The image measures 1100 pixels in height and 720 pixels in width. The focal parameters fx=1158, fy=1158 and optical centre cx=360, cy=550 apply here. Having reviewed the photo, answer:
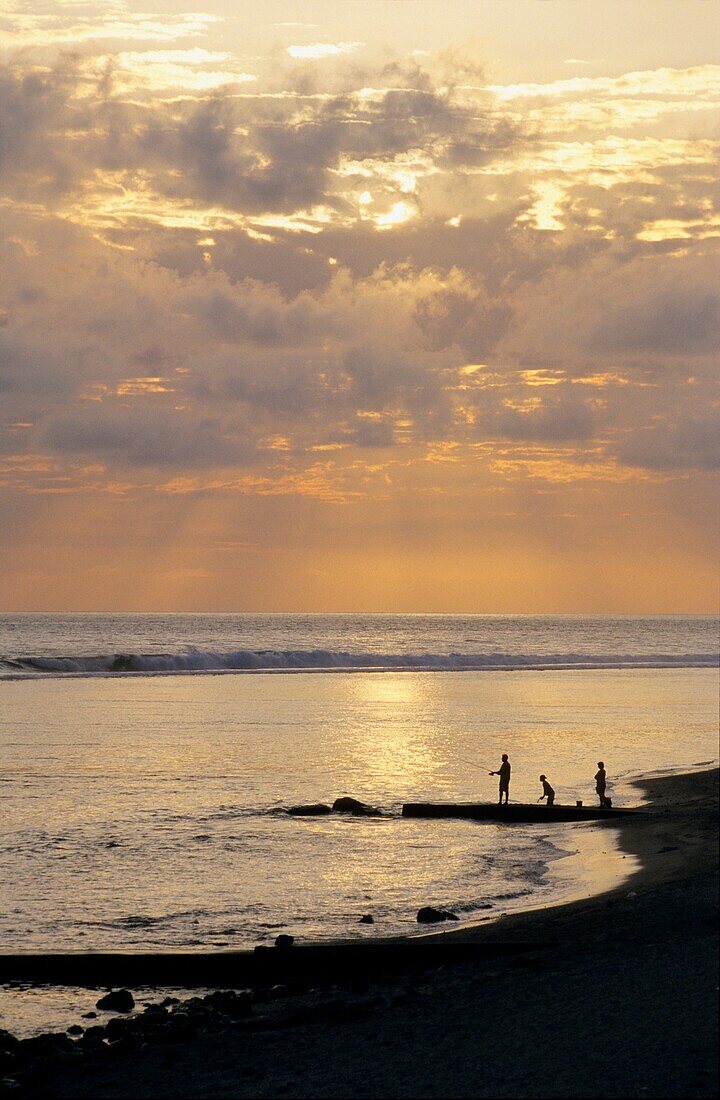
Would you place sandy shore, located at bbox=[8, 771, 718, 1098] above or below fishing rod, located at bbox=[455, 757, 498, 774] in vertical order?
above

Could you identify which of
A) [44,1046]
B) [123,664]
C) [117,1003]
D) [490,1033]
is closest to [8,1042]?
[44,1046]

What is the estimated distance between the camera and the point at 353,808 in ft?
96.6

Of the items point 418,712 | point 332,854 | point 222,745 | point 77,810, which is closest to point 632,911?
point 332,854

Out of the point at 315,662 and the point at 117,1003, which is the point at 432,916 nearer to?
the point at 117,1003

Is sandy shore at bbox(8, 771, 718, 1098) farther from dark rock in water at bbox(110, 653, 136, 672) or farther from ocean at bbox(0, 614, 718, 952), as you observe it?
dark rock in water at bbox(110, 653, 136, 672)

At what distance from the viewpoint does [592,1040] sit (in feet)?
35.6

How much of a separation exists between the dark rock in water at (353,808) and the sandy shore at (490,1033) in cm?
1310

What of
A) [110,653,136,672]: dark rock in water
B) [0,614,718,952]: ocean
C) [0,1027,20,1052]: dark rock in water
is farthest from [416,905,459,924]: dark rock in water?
[110,653,136,672]: dark rock in water

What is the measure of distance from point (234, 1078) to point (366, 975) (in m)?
4.16

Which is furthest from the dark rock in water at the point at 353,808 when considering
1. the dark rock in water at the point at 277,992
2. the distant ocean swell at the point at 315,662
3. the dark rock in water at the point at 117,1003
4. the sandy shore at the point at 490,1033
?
the distant ocean swell at the point at 315,662

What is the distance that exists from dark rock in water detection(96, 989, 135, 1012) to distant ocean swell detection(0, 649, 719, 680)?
3186 inches

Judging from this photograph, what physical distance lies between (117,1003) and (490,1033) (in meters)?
5.36

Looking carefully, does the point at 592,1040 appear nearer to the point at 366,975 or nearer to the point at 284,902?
the point at 366,975

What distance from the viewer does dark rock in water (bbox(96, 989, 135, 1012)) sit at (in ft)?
47.8
